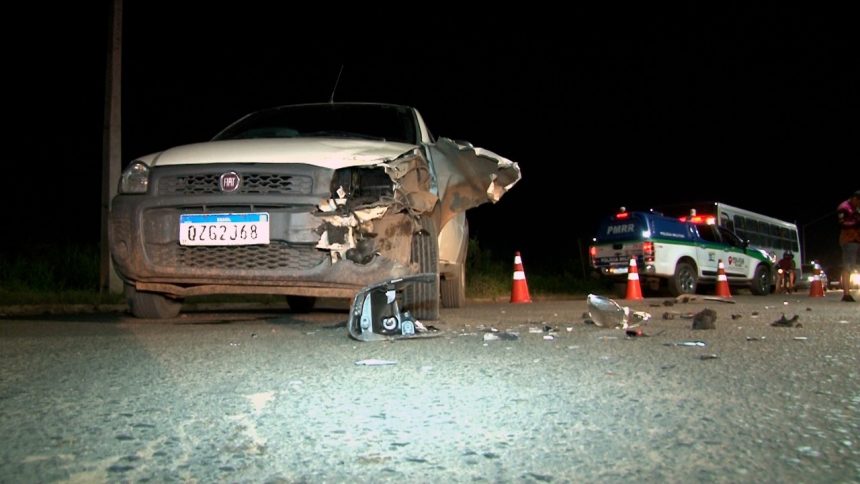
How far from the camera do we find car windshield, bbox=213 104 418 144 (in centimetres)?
598

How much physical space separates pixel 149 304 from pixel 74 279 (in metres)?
5.28

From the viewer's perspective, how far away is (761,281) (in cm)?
1834

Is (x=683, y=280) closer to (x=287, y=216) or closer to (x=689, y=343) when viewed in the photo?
(x=689, y=343)

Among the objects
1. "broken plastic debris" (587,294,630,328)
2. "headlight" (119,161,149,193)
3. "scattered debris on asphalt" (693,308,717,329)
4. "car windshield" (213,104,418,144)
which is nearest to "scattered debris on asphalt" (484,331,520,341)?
"broken plastic debris" (587,294,630,328)

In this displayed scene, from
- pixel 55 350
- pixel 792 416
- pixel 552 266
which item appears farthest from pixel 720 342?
pixel 552 266

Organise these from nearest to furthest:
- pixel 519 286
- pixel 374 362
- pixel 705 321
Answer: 1. pixel 374 362
2. pixel 705 321
3. pixel 519 286

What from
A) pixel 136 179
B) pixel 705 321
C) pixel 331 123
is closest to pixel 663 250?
pixel 705 321

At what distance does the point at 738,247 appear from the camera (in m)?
17.4

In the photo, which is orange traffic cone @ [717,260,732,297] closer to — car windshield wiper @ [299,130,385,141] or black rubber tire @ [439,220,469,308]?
black rubber tire @ [439,220,469,308]

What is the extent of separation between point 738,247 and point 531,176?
19.3 m

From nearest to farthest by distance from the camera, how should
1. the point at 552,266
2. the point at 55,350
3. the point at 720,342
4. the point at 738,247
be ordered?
the point at 55,350 < the point at 720,342 < the point at 738,247 < the point at 552,266

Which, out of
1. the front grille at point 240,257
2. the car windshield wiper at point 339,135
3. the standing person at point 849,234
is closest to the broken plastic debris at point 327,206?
the front grille at point 240,257

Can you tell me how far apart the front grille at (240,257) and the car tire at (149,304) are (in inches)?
35.5

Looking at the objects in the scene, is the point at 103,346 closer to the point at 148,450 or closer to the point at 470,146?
the point at 148,450
